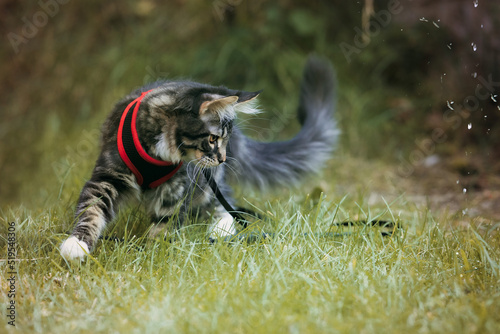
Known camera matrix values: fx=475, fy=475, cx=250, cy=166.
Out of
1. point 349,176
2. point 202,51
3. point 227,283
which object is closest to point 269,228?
point 227,283

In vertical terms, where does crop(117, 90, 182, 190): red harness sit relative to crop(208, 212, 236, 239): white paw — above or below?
above

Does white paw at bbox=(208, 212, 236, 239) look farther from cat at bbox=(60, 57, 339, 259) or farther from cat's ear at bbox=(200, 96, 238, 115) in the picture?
cat's ear at bbox=(200, 96, 238, 115)

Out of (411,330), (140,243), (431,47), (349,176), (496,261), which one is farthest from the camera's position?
(431,47)

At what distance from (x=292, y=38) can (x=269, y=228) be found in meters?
3.03

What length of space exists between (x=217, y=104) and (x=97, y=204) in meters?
0.68

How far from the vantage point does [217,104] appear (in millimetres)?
2039

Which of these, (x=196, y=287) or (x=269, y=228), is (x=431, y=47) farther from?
(x=196, y=287)

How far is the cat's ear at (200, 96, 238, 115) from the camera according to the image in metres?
1.97

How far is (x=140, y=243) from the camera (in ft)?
7.00

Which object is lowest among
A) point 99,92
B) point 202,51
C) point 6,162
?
point 6,162

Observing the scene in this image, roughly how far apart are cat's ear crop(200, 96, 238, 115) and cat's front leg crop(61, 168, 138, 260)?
460mm

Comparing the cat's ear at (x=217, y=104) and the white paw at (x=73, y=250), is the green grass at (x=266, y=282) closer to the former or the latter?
the white paw at (x=73, y=250)

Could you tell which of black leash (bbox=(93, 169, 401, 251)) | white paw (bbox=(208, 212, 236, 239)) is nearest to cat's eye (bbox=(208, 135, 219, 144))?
black leash (bbox=(93, 169, 401, 251))

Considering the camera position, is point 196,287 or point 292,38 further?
point 292,38
